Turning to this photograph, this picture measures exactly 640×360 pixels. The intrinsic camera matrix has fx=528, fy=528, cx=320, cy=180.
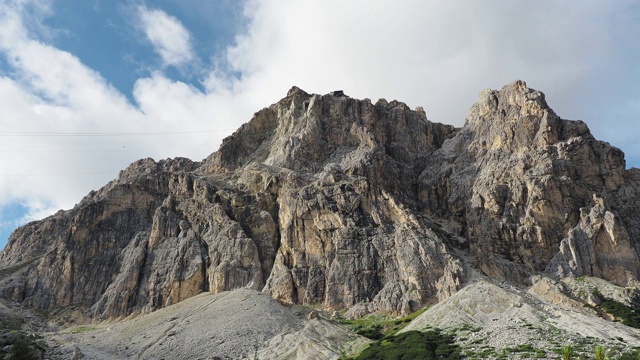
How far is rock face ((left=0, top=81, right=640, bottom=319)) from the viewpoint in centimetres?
13212

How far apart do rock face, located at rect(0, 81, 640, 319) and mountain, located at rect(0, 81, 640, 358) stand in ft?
1.31

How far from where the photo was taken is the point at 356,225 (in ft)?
476

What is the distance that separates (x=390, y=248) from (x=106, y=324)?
76015 mm

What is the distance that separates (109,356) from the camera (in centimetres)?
9531

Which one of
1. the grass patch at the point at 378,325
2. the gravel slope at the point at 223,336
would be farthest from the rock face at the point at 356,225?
the gravel slope at the point at 223,336

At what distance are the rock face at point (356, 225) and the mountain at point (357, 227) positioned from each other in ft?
1.31

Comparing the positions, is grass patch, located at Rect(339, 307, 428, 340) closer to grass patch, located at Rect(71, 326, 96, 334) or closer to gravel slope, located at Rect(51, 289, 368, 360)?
gravel slope, located at Rect(51, 289, 368, 360)

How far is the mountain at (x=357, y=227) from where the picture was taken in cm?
13125

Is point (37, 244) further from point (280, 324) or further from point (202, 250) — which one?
point (280, 324)

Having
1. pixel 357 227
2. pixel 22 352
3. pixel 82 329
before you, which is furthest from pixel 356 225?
pixel 22 352

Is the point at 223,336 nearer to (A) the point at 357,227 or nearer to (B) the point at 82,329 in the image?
(B) the point at 82,329

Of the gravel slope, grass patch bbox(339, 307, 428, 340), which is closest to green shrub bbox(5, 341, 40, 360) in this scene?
the gravel slope

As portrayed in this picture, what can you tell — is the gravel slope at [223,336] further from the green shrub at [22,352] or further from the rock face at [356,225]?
the rock face at [356,225]

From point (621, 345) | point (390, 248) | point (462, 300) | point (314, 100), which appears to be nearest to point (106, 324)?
point (390, 248)
